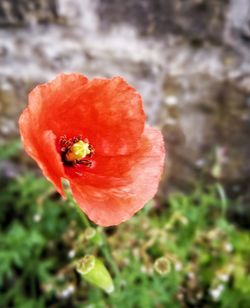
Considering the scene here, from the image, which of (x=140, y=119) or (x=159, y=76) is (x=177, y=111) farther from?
(x=140, y=119)

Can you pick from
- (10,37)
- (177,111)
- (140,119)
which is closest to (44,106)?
(140,119)

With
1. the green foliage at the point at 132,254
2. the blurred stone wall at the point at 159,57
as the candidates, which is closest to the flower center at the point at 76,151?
the green foliage at the point at 132,254

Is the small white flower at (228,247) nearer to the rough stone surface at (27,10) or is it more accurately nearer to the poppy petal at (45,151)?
the rough stone surface at (27,10)

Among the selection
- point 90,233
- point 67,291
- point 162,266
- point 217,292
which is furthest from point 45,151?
point 217,292

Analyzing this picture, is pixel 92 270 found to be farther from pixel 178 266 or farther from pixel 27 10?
pixel 27 10

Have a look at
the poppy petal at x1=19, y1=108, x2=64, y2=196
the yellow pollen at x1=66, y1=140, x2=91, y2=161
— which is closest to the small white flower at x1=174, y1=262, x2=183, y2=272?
the yellow pollen at x1=66, y1=140, x2=91, y2=161
